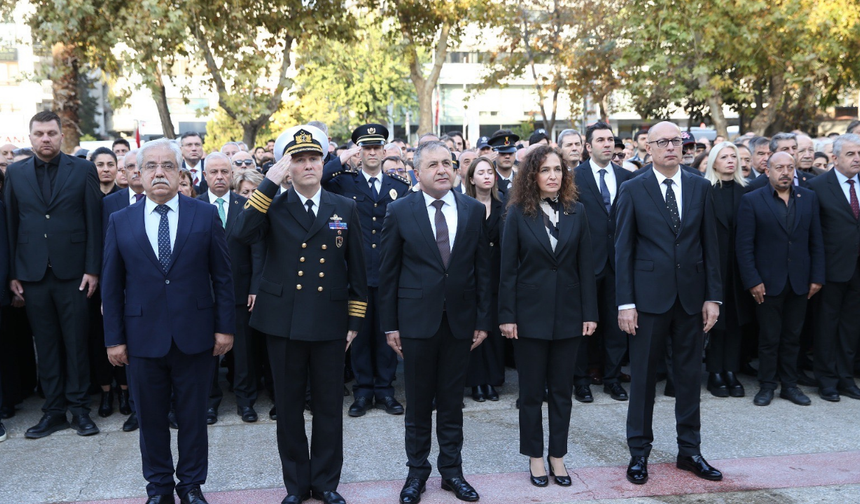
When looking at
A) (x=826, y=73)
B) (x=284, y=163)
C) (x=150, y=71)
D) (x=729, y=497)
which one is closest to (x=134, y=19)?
(x=150, y=71)

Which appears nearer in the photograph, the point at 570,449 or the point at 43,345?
the point at 570,449

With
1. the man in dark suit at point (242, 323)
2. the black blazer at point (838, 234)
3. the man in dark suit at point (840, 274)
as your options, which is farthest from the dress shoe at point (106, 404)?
the black blazer at point (838, 234)

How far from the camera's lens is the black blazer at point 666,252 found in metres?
5.96

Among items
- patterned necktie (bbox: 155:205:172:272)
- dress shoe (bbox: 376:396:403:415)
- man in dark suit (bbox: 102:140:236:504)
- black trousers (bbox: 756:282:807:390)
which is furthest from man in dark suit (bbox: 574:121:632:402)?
patterned necktie (bbox: 155:205:172:272)

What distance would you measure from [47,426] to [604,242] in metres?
5.11

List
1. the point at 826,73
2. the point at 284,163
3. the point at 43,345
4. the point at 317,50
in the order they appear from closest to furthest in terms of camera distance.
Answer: the point at 284,163
the point at 43,345
the point at 317,50
the point at 826,73

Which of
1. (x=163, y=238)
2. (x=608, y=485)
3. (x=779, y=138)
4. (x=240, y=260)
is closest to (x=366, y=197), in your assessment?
(x=240, y=260)

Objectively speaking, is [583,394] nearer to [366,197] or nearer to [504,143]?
[366,197]

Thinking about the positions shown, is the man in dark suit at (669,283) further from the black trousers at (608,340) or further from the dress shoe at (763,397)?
the dress shoe at (763,397)

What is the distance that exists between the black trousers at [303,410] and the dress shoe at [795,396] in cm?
446

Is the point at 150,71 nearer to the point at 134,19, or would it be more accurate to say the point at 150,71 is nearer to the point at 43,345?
the point at 134,19

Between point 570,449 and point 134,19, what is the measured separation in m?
10.9

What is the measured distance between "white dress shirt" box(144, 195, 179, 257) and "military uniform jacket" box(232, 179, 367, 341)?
42cm

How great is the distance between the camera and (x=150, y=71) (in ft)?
47.3
